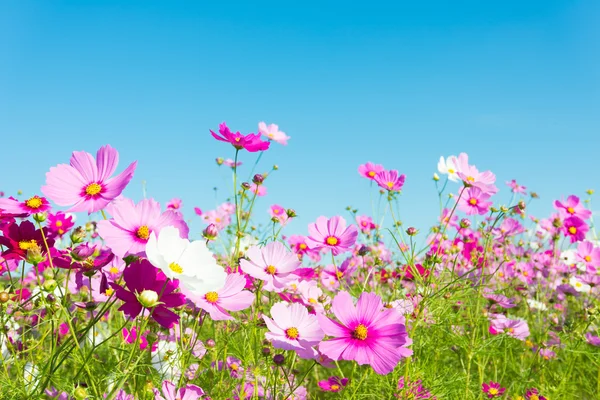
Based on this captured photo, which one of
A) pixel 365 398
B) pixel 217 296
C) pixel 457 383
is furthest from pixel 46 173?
pixel 457 383

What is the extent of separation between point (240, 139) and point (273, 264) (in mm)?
323

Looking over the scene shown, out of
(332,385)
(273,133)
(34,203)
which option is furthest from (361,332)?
(273,133)

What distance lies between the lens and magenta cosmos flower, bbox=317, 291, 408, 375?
1010 mm

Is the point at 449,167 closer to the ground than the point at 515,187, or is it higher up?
closer to the ground

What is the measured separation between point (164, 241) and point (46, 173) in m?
0.30

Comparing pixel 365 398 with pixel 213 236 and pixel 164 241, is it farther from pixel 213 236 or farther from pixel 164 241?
pixel 164 241

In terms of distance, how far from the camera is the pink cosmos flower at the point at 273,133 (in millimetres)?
1988

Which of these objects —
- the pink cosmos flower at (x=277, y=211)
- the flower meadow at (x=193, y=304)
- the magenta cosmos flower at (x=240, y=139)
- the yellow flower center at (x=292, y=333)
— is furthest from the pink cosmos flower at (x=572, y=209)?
the yellow flower center at (x=292, y=333)

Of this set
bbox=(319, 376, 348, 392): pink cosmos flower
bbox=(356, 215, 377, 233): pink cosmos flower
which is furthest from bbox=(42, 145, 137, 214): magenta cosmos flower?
bbox=(356, 215, 377, 233): pink cosmos flower

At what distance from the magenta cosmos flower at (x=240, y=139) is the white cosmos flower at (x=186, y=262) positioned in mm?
488

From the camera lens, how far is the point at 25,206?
111cm

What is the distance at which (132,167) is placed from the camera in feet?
2.98

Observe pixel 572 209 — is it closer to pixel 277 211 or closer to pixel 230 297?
pixel 277 211

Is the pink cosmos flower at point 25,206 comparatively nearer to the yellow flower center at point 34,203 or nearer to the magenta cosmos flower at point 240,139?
the yellow flower center at point 34,203
